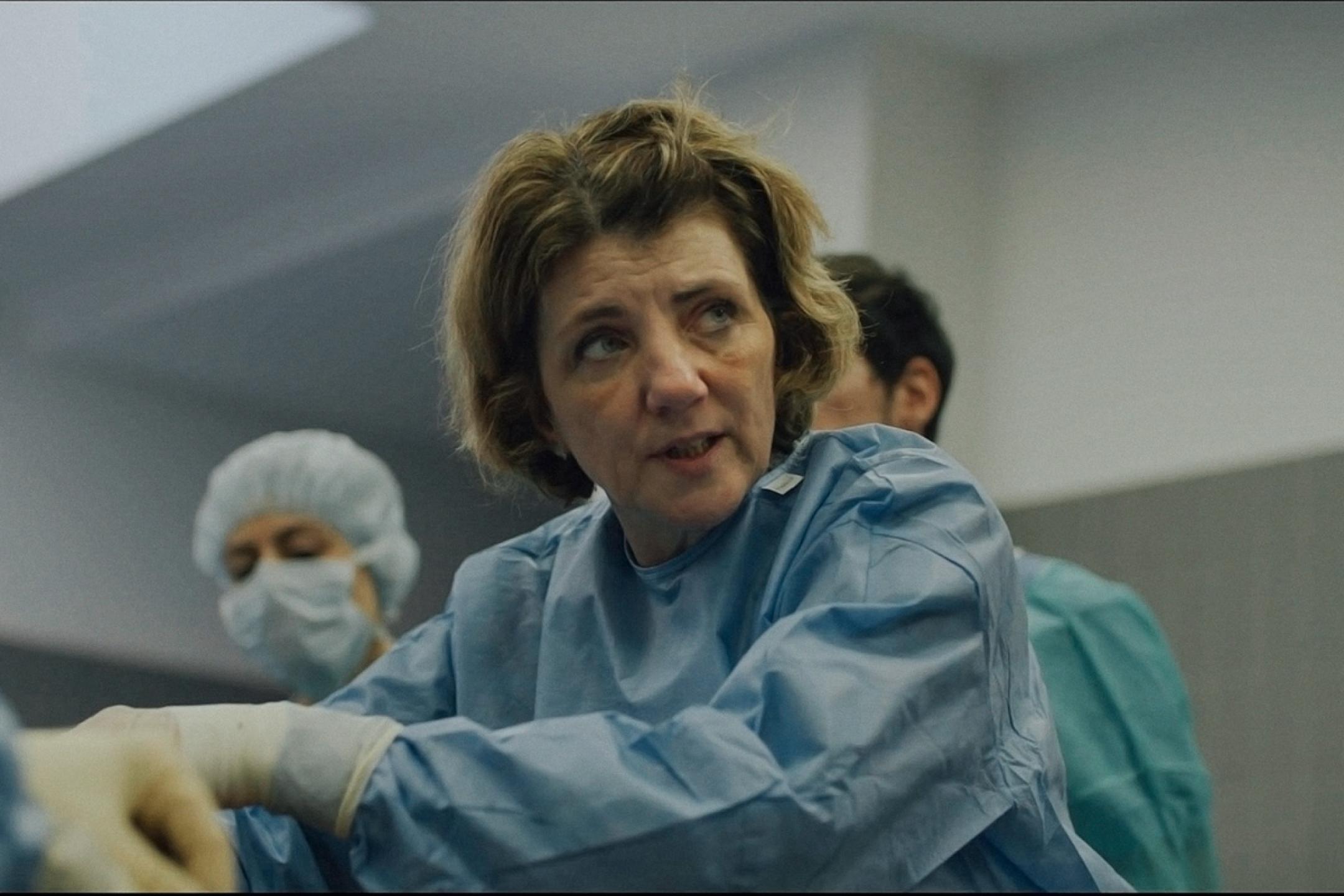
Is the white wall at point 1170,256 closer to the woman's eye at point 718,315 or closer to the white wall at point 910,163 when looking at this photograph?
the white wall at point 910,163

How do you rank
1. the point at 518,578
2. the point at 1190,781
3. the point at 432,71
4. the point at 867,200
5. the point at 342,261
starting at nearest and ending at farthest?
the point at 518,578, the point at 1190,781, the point at 867,200, the point at 432,71, the point at 342,261

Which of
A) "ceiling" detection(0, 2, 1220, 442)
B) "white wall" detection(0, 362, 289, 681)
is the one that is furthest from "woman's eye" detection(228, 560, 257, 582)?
"white wall" detection(0, 362, 289, 681)

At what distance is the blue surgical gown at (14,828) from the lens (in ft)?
2.95

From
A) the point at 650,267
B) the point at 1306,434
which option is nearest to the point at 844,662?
the point at 650,267

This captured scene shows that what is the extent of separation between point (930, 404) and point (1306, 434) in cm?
110

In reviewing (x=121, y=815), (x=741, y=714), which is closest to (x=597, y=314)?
(x=741, y=714)

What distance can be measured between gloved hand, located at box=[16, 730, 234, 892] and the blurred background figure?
1.72m

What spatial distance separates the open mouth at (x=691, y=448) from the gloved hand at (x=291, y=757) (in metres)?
0.41

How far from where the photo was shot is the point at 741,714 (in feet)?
4.35

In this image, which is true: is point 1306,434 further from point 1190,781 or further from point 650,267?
point 650,267

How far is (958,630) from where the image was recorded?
4.62 feet

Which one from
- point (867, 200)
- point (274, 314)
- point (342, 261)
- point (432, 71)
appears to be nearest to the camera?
point (867, 200)

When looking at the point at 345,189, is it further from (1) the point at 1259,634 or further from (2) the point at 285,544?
(1) the point at 1259,634

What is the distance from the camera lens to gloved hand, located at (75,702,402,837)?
127 centimetres
